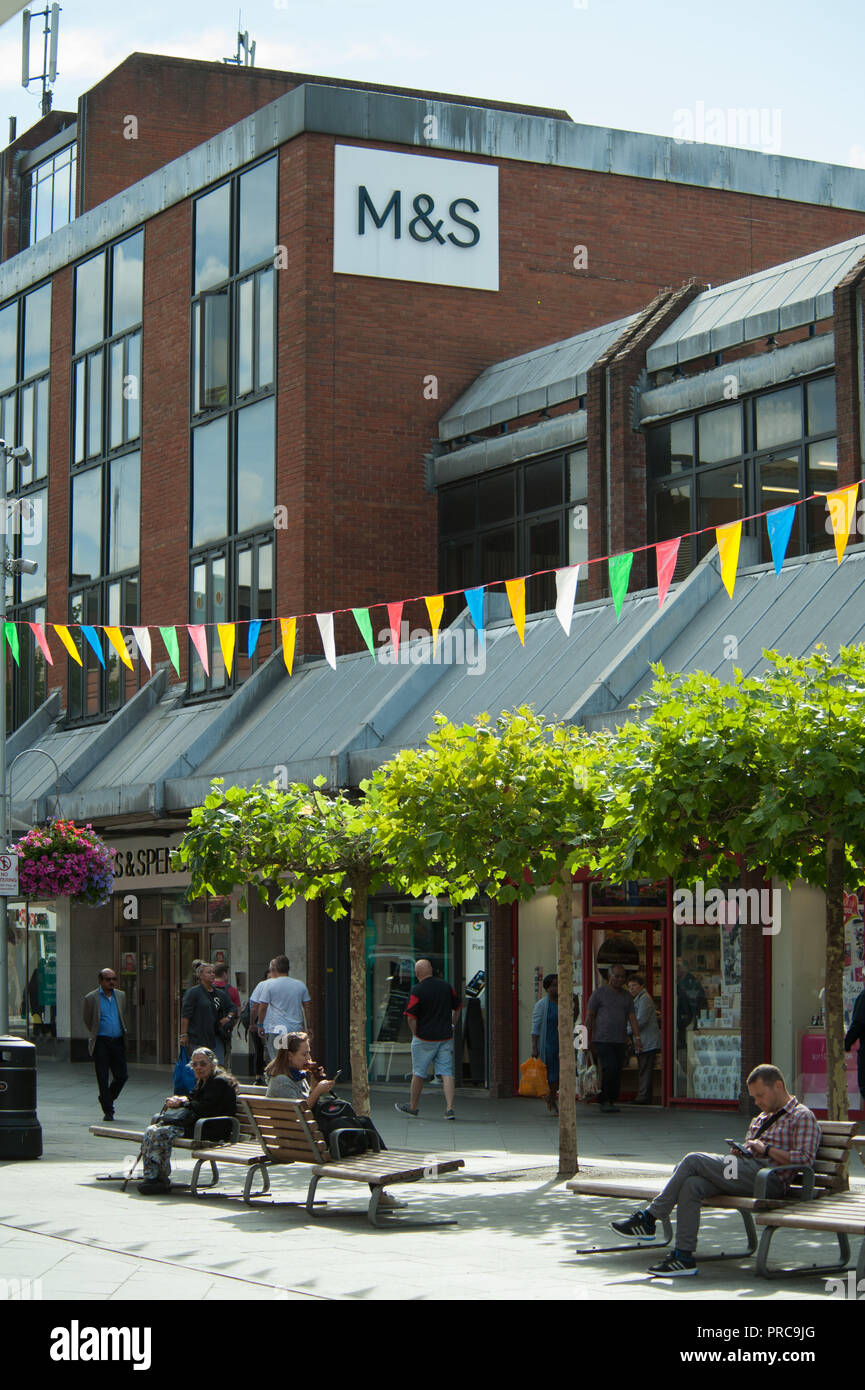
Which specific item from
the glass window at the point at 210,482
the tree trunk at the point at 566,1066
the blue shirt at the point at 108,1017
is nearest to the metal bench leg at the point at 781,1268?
the tree trunk at the point at 566,1066

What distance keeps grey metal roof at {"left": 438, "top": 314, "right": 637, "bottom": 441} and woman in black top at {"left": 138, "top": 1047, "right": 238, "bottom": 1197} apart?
13.6 meters

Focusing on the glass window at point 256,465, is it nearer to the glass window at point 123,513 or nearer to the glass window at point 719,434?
the glass window at point 123,513

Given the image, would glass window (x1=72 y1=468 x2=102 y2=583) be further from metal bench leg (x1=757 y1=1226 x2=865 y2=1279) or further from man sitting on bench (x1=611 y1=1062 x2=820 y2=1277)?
metal bench leg (x1=757 y1=1226 x2=865 y2=1279)

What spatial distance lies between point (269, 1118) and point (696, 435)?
43.8 ft

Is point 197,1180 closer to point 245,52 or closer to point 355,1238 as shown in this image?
point 355,1238

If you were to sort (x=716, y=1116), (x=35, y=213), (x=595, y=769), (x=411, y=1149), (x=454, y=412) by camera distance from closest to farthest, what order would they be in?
(x=595, y=769), (x=411, y=1149), (x=716, y=1116), (x=454, y=412), (x=35, y=213)

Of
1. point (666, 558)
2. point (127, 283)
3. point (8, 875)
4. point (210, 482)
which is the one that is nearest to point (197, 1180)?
point (666, 558)

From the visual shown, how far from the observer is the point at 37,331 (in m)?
35.9

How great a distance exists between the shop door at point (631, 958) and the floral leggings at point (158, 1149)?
327 inches

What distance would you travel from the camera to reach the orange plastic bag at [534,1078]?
71.0 ft

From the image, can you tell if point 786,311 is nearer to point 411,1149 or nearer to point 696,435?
point 696,435

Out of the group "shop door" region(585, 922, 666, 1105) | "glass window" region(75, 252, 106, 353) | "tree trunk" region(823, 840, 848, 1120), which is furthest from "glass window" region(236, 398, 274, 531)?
"tree trunk" region(823, 840, 848, 1120)

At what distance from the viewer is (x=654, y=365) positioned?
23906 millimetres
